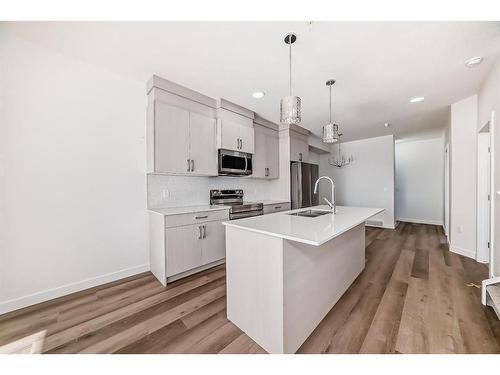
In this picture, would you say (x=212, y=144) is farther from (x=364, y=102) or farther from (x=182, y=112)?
(x=364, y=102)

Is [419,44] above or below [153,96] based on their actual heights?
above

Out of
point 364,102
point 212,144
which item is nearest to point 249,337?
point 212,144

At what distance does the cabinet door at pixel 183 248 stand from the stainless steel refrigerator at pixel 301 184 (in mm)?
2356

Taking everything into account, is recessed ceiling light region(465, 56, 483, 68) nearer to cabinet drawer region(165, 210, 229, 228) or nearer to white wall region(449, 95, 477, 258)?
white wall region(449, 95, 477, 258)

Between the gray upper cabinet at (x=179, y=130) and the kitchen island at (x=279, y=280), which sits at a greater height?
the gray upper cabinet at (x=179, y=130)

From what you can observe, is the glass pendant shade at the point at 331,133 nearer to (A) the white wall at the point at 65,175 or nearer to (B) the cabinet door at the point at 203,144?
(B) the cabinet door at the point at 203,144

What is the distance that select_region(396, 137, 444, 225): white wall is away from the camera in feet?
18.5

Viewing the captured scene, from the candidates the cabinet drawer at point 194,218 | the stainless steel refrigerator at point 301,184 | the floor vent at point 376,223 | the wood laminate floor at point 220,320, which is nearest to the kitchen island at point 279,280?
the wood laminate floor at point 220,320

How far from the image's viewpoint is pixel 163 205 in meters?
2.85

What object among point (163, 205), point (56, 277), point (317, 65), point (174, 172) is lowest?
point (56, 277)

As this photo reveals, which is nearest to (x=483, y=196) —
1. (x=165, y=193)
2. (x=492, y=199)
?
(x=492, y=199)

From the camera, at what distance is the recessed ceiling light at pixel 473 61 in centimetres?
208

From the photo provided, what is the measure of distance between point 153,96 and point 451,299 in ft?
13.0

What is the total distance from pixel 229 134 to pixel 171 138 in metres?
0.95
